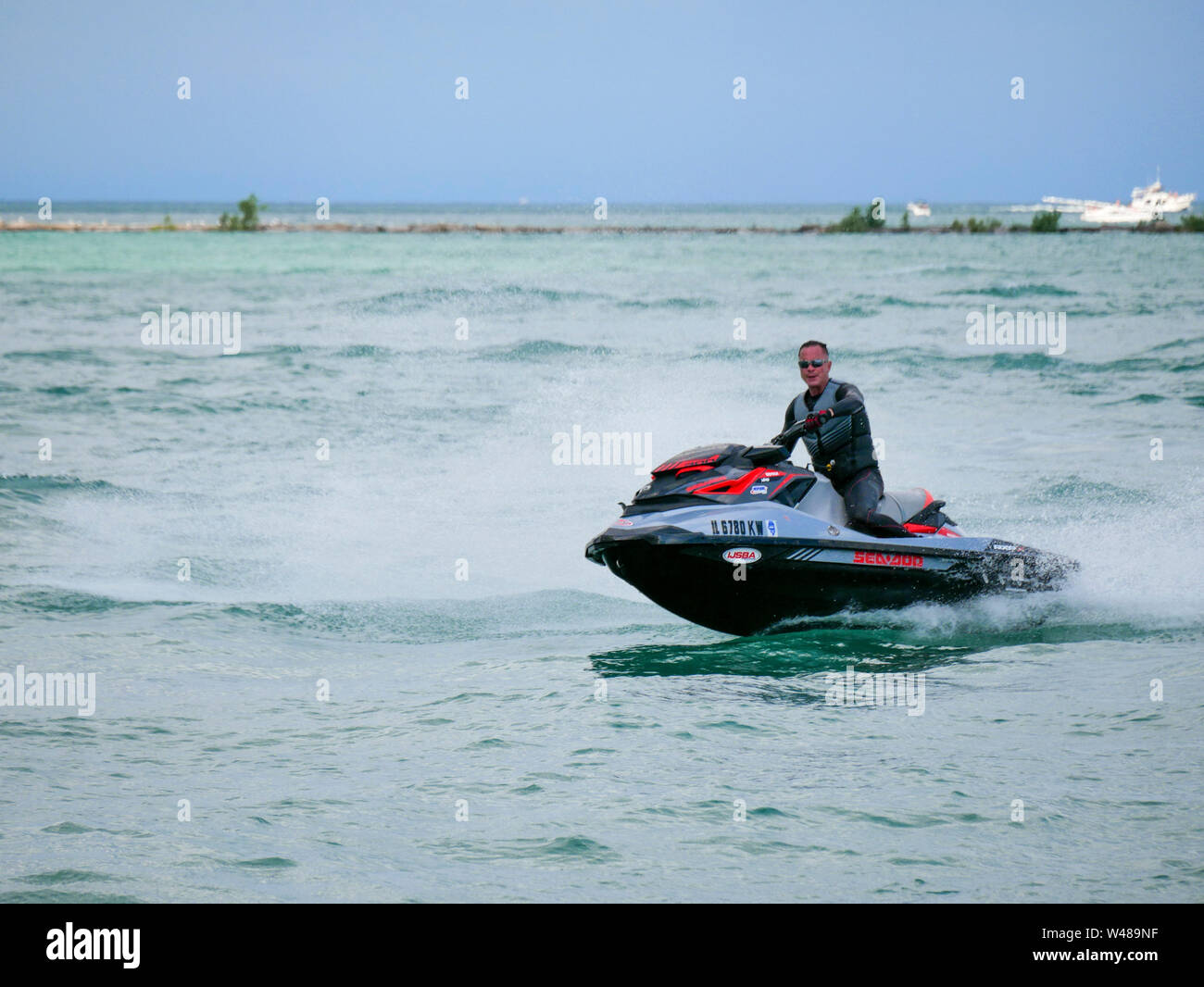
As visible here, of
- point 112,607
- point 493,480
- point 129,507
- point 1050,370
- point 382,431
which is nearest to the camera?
point 112,607

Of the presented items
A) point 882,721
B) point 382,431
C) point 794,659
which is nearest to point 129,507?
point 382,431

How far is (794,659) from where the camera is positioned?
750cm

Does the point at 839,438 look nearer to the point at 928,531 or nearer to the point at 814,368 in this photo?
the point at 814,368

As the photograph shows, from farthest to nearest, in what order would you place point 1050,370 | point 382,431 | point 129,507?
point 1050,370 → point 382,431 → point 129,507

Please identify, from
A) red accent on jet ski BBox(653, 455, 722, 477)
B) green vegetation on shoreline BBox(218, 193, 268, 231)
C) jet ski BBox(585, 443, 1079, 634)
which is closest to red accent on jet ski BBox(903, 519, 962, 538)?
jet ski BBox(585, 443, 1079, 634)

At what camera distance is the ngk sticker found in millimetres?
7391

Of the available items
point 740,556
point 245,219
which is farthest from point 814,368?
point 245,219

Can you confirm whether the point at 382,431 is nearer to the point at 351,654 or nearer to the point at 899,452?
the point at 899,452

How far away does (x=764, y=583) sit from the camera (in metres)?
7.55

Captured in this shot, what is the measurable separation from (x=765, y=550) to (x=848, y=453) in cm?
75

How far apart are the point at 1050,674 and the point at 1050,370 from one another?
14431mm

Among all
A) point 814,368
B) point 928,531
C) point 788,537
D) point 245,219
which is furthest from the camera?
point 245,219

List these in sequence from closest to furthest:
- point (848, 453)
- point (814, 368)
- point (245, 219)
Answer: point (814, 368) → point (848, 453) → point (245, 219)

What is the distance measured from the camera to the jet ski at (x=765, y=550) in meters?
7.38
